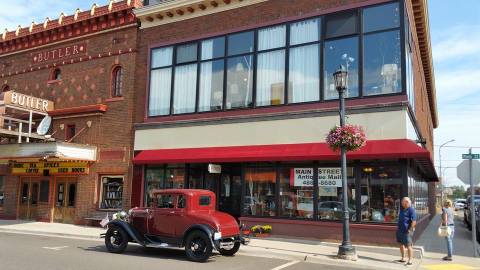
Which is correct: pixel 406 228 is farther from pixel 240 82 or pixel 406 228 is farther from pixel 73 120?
pixel 73 120

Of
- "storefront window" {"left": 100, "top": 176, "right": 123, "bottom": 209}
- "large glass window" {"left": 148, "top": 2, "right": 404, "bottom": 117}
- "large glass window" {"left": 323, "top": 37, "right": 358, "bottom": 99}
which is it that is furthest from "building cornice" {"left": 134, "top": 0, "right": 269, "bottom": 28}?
"storefront window" {"left": 100, "top": 176, "right": 123, "bottom": 209}

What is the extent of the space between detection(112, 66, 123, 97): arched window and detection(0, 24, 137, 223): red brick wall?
0.23m

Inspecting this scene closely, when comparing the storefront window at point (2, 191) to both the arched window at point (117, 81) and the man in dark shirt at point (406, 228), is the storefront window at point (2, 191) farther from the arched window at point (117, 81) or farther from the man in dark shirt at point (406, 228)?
the man in dark shirt at point (406, 228)

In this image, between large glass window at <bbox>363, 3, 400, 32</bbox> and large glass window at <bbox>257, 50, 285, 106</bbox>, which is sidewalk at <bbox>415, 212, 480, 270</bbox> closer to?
large glass window at <bbox>257, 50, 285, 106</bbox>

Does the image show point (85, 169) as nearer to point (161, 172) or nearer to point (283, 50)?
point (161, 172)

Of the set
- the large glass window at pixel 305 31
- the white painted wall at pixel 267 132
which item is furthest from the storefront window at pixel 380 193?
the large glass window at pixel 305 31

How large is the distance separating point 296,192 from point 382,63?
5.32 m

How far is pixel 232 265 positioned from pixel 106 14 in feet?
49.7

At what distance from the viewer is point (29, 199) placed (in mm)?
23109

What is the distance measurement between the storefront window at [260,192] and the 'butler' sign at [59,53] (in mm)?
11340

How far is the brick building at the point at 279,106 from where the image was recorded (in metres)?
14.7

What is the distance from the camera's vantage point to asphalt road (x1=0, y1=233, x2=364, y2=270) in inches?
420

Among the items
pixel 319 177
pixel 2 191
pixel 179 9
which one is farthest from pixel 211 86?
pixel 2 191

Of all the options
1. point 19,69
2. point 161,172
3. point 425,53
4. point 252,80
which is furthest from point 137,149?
point 425,53
